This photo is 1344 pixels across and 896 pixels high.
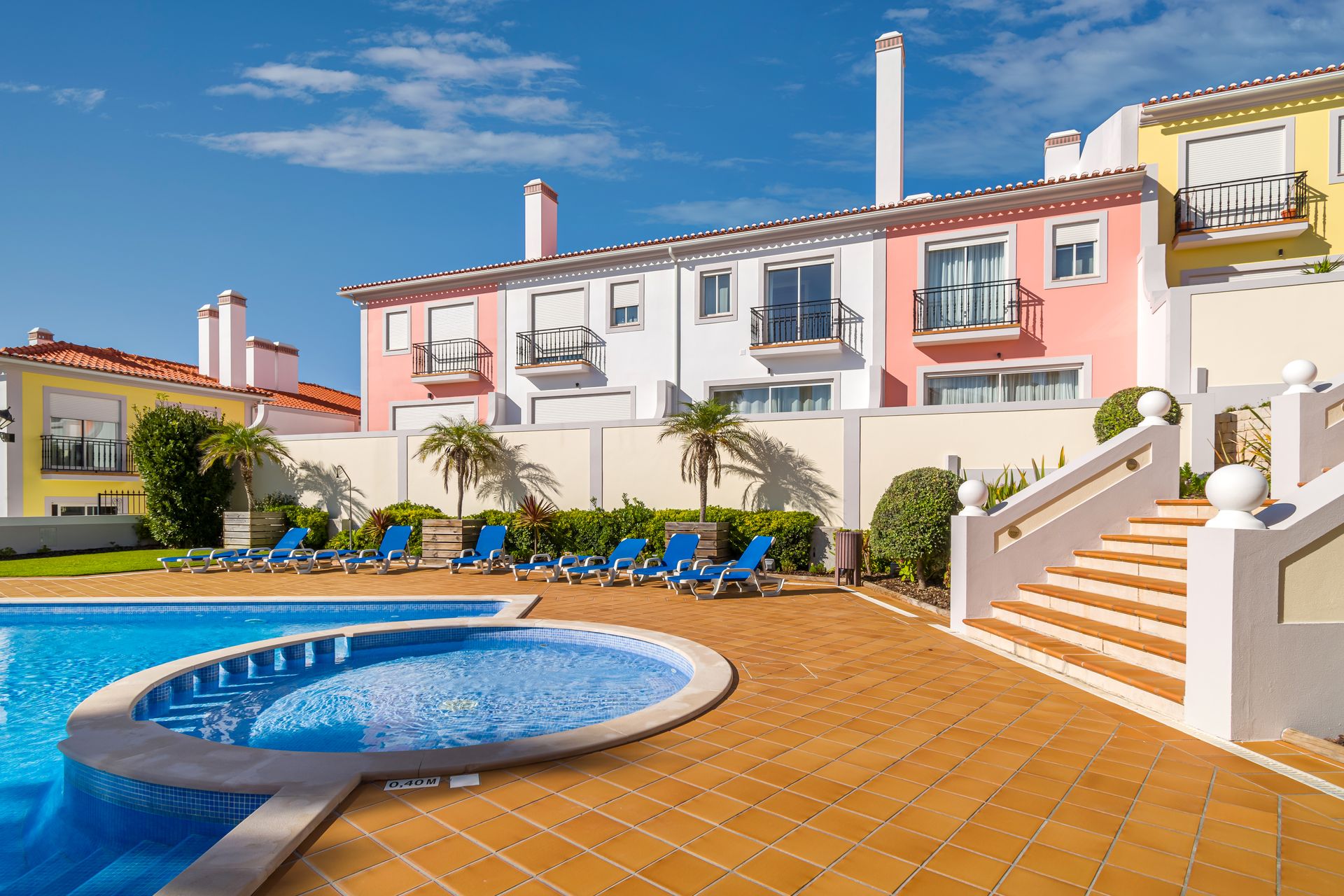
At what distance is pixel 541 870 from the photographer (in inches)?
114

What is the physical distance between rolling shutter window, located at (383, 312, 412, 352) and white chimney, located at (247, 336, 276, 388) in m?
9.13

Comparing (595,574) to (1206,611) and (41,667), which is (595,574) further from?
(1206,611)

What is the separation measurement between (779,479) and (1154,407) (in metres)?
7.59

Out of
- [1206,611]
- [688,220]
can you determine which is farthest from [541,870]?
[688,220]

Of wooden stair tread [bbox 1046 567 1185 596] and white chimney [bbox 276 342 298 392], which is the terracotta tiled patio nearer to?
wooden stair tread [bbox 1046 567 1185 596]

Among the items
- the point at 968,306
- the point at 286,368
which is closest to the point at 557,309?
the point at 968,306

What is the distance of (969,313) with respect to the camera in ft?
56.0

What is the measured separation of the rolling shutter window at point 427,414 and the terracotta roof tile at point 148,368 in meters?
7.55

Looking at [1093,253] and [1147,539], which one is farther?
[1093,253]

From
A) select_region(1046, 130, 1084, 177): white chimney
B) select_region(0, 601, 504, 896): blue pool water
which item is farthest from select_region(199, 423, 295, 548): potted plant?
select_region(1046, 130, 1084, 177): white chimney

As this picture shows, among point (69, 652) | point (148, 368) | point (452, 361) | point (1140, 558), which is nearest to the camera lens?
point (1140, 558)

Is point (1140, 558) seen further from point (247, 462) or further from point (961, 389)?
point (247, 462)

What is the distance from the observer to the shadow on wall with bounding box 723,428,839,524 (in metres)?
14.2

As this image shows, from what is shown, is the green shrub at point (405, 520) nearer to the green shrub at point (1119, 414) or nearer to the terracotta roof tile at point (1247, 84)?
the green shrub at point (1119, 414)
